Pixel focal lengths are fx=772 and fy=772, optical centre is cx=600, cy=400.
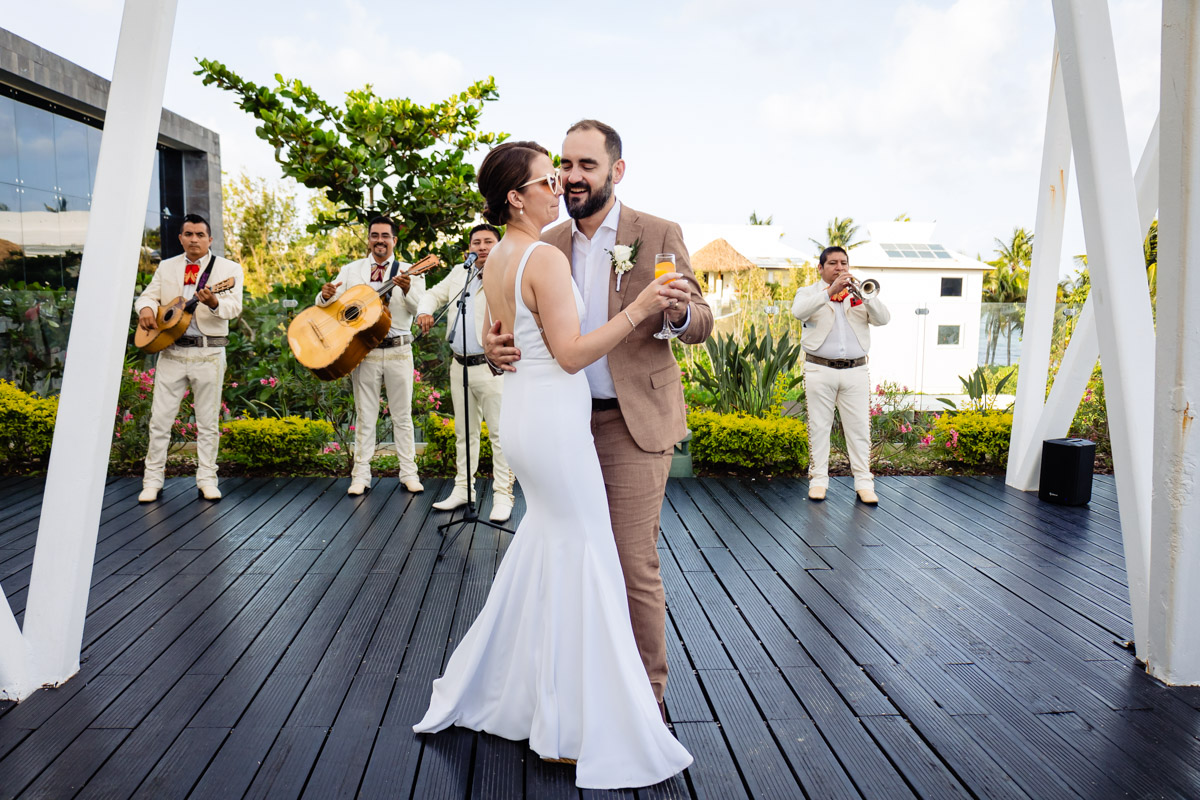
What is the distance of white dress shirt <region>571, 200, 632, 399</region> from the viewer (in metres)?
2.62

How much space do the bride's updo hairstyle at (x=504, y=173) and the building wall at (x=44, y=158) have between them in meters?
8.68

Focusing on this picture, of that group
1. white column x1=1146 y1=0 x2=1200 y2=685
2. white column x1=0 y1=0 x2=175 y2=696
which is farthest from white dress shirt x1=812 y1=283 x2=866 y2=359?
white column x1=0 y1=0 x2=175 y2=696

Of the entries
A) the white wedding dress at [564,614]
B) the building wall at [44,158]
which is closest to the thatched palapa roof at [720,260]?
the building wall at [44,158]

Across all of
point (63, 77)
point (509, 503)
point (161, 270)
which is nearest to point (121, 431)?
point (161, 270)

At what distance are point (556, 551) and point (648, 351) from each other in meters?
0.74

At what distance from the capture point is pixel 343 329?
218 inches

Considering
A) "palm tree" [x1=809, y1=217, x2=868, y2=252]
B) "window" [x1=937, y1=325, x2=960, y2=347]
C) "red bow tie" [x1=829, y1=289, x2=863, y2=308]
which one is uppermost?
"palm tree" [x1=809, y1=217, x2=868, y2=252]

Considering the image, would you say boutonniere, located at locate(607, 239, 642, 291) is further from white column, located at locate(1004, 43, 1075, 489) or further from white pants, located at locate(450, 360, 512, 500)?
white column, located at locate(1004, 43, 1075, 489)

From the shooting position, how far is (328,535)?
502 centimetres

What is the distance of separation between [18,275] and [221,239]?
17.4 ft

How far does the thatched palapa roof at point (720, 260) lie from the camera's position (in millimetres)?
23453

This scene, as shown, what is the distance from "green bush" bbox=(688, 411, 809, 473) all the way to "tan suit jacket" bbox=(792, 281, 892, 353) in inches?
43.6

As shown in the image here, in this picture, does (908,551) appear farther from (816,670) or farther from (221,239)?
(221,239)

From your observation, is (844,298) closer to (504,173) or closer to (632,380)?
(632,380)
